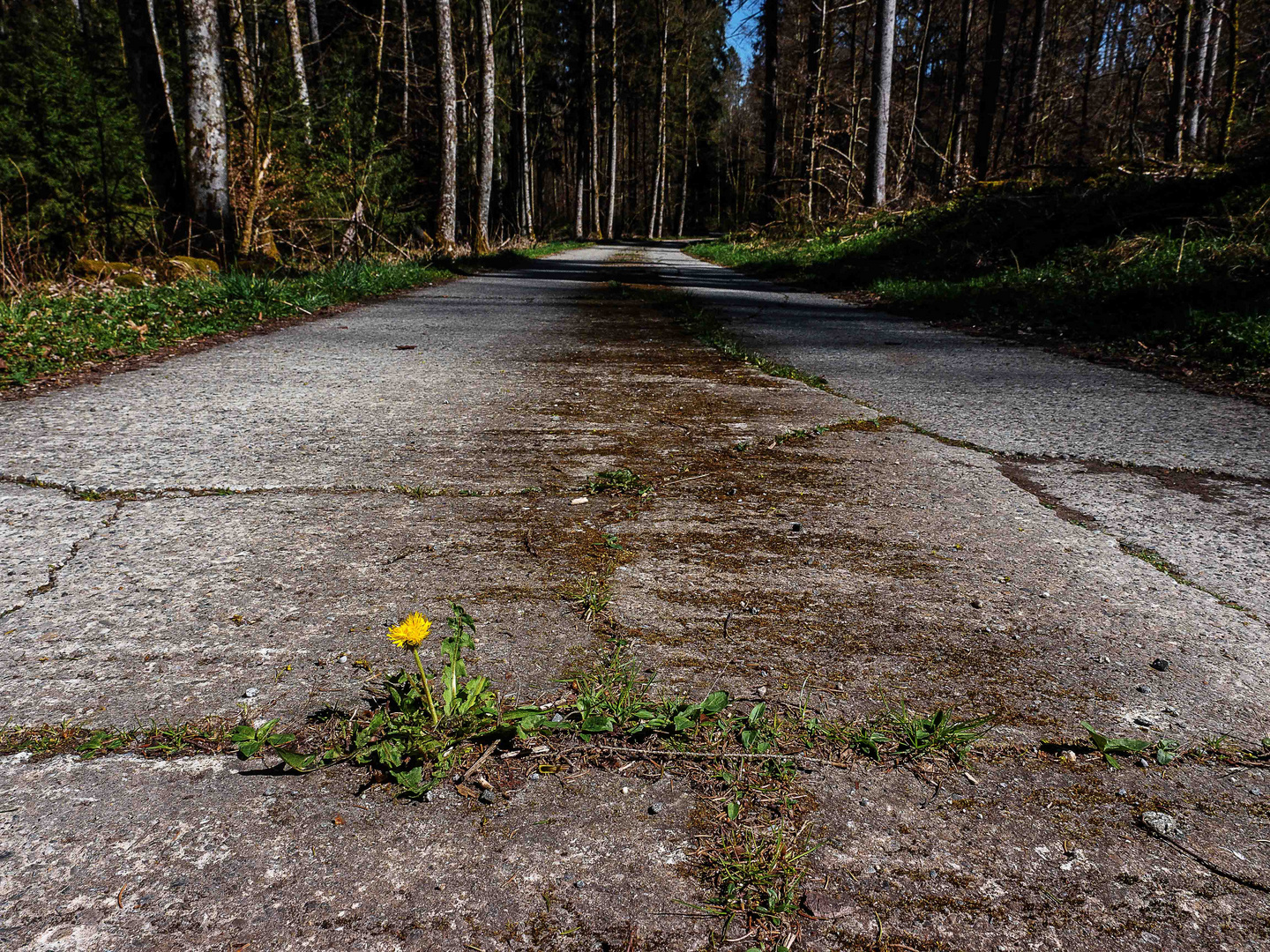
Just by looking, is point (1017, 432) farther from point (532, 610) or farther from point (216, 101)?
point (216, 101)

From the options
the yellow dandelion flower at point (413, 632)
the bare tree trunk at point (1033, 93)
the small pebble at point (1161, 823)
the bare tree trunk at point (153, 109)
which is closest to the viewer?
the small pebble at point (1161, 823)

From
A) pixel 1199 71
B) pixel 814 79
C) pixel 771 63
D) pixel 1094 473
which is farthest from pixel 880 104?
pixel 1094 473

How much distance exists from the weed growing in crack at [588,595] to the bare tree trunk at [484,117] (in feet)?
47.8

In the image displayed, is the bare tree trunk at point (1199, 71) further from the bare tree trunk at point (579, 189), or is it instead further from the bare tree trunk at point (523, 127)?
the bare tree trunk at point (579, 189)

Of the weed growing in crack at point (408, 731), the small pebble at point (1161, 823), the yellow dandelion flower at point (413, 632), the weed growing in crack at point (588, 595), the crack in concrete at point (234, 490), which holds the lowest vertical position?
the small pebble at point (1161, 823)

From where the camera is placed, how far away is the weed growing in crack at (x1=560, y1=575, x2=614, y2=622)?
145cm

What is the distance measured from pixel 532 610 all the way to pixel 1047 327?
5862mm

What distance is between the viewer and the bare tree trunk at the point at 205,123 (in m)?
7.56

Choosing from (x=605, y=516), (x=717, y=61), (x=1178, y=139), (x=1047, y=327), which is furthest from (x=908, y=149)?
(x=717, y=61)

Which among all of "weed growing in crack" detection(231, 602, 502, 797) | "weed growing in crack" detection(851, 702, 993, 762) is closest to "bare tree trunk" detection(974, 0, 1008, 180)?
"weed growing in crack" detection(851, 702, 993, 762)

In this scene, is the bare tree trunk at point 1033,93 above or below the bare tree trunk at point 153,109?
above

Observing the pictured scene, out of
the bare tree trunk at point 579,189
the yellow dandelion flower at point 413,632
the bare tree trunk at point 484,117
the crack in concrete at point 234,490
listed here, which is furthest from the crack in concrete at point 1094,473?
the bare tree trunk at point 579,189

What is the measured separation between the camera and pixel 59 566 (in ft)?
5.22

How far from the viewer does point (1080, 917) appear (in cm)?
82
